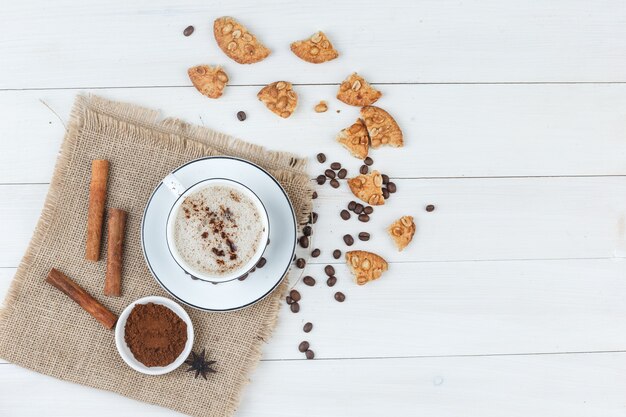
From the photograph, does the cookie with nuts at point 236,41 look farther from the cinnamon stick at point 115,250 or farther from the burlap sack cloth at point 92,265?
the cinnamon stick at point 115,250

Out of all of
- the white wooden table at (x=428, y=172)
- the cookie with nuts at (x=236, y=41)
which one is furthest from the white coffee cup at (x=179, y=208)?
the cookie with nuts at (x=236, y=41)

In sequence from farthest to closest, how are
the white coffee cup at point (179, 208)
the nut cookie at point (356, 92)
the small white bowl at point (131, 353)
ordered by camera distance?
the nut cookie at point (356, 92), the small white bowl at point (131, 353), the white coffee cup at point (179, 208)

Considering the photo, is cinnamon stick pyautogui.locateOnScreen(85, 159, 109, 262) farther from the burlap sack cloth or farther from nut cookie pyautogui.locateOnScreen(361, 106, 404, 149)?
nut cookie pyautogui.locateOnScreen(361, 106, 404, 149)

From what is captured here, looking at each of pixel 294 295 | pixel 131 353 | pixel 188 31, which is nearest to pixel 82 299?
pixel 131 353

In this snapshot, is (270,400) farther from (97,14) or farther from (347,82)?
(97,14)

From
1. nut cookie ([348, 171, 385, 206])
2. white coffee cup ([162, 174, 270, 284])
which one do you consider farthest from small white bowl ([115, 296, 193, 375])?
nut cookie ([348, 171, 385, 206])

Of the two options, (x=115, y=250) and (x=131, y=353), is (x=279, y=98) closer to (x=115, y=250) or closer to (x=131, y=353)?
(x=115, y=250)
